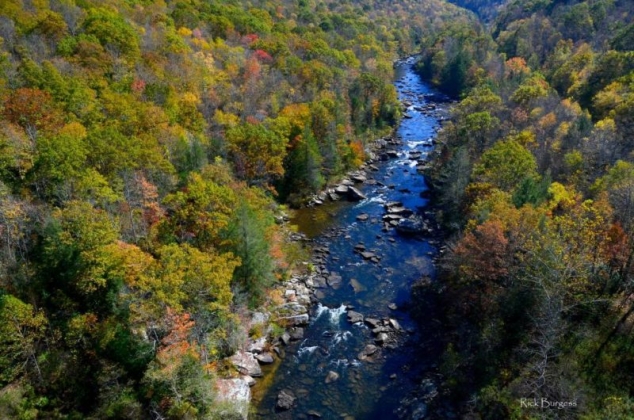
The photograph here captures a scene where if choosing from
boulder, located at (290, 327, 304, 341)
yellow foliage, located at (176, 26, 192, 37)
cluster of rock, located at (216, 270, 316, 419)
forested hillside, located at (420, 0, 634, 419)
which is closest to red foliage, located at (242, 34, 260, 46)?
yellow foliage, located at (176, 26, 192, 37)

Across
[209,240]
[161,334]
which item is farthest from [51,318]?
[209,240]

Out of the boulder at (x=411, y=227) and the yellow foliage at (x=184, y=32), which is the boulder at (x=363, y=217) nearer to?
the boulder at (x=411, y=227)

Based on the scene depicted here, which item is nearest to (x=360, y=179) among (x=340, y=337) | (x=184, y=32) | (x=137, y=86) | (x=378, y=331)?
(x=378, y=331)

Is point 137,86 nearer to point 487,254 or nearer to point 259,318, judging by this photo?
point 259,318

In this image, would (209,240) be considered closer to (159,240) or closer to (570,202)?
(159,240)

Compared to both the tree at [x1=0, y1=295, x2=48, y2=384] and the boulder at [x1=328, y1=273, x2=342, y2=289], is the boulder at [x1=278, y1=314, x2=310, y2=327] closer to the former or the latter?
the boulder at [x1=328, y1=273, x2=342, y2=289]

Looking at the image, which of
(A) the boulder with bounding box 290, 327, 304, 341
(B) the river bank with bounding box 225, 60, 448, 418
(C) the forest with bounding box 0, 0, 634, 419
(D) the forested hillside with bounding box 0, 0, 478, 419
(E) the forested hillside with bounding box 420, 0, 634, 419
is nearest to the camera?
(E) the forested hillside with bounding box 420, 0, 634, 419

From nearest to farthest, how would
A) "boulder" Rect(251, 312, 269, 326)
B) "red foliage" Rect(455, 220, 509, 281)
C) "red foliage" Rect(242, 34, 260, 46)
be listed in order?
"red foliage" Rect(455, 220, 509, 281) → "boulder" Rect(251, 312, 269, 326) → "red foliage" Rect(242, 34, 260, 46)
